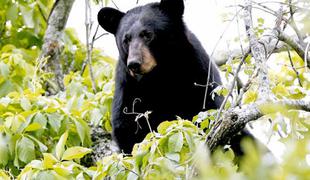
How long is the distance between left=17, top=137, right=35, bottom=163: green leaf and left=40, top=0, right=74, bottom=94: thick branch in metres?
1.95

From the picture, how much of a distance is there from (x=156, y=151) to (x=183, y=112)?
2.36 m

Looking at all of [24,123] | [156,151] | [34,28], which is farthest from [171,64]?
[156,151]

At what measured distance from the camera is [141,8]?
16.5ft

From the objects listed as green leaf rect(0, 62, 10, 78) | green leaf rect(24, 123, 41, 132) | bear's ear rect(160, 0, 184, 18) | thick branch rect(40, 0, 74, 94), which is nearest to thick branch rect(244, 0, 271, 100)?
green leaf rect(24, 123, 41, 132)

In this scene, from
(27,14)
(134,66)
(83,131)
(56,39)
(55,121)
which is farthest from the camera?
(27,14)

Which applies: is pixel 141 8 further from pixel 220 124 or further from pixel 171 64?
pixel 220 124

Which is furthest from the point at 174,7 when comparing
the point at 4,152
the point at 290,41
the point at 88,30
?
the point at 290,41

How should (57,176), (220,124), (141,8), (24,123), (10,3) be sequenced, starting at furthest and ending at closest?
(10,3)
(141,8)
(24,123)
(57,176)
(220,124)

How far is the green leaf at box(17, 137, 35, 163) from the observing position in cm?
360

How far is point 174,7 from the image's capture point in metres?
4.89

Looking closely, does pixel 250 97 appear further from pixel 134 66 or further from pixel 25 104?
pixel 25 104

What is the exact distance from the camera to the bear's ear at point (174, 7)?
191 inches

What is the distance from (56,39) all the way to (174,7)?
1463 mm

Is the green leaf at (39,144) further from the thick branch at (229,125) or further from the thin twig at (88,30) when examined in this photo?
the thick branch at (229,125)
